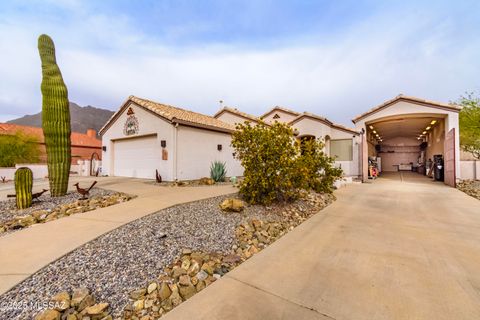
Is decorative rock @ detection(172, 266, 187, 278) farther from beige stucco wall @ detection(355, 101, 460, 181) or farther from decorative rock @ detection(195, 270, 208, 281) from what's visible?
beige stucco wall @ detection(355, 101, 460, 181)

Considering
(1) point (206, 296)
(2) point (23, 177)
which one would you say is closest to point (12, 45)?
(2) point (23, 177)

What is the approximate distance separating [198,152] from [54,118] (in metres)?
5.17

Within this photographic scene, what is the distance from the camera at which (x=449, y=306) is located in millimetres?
1852

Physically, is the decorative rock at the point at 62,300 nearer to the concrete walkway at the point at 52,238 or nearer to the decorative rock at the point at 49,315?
the decorative rock at the point at 49,315

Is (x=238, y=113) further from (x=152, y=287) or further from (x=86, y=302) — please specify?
(x=86, y=302)

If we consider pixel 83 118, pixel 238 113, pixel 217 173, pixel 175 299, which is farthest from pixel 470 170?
pixel 83 118

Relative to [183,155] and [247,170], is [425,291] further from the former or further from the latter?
[183,155]

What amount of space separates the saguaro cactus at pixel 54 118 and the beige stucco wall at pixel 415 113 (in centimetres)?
1401

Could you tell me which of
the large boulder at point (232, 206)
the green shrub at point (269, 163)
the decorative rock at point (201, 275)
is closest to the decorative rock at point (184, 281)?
the decorative rock at point (201, 275)

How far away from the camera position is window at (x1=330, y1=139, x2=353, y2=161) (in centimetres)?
1300

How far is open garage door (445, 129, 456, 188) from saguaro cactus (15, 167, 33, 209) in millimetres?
15817

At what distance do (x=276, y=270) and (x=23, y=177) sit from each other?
225 inches

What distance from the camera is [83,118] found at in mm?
54875

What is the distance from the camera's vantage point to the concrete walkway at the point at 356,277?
180 cm
